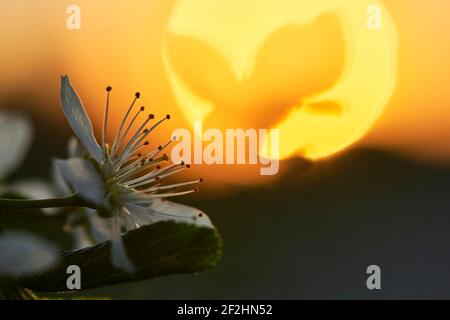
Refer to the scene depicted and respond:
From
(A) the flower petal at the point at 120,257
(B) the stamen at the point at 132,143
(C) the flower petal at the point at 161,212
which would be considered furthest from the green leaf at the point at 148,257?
(B) the stamen at the point at 132,143

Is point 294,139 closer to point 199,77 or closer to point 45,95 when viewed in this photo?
point 199,77

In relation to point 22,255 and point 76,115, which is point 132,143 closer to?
point 76,115

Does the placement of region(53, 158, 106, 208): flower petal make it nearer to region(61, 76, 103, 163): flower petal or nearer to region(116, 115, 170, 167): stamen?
region(61, 76, 103, 163): flower petal

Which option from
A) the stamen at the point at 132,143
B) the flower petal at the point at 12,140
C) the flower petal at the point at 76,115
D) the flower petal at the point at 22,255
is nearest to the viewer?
the flower petal at the point at 22,255

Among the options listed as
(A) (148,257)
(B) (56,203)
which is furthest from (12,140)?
(A) (148,257)

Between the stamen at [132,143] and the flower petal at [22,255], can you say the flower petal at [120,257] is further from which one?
the stamen at [132,143]

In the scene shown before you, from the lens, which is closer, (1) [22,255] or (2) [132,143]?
(1) [22,255]
